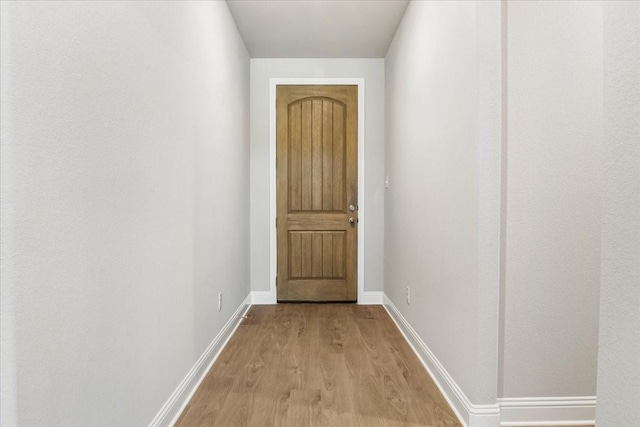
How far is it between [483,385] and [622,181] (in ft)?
3.93

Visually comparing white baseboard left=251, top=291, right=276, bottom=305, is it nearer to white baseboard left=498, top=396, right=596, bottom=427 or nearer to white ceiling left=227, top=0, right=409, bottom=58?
white ceiling left=227, top=0, right=409, bottom=58

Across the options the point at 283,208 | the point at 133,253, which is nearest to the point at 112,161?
the point at 133,253

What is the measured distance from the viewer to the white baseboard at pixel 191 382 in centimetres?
183

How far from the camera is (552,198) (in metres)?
1.93

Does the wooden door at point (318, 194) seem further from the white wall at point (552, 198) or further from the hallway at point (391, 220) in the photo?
the white wall at point (552, 198)

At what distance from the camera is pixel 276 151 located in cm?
443

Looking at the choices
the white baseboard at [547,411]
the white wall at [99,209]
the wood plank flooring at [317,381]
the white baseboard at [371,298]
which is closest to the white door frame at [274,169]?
the white baseboard at [371,298]

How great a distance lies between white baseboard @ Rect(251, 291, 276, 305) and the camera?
14.5ft

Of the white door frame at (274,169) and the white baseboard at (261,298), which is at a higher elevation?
the white door frame at (274,169)

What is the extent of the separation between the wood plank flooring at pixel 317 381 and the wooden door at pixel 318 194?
0.84m

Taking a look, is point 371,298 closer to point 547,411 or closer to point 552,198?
point 547,411

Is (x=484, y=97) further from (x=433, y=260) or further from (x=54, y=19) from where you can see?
(x=54, y=19)

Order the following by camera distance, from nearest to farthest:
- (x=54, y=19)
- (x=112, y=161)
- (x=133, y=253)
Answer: (x=54, y=19)
(x=112, y=161)
(x=133, y=253)

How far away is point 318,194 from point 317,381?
7.65ft
